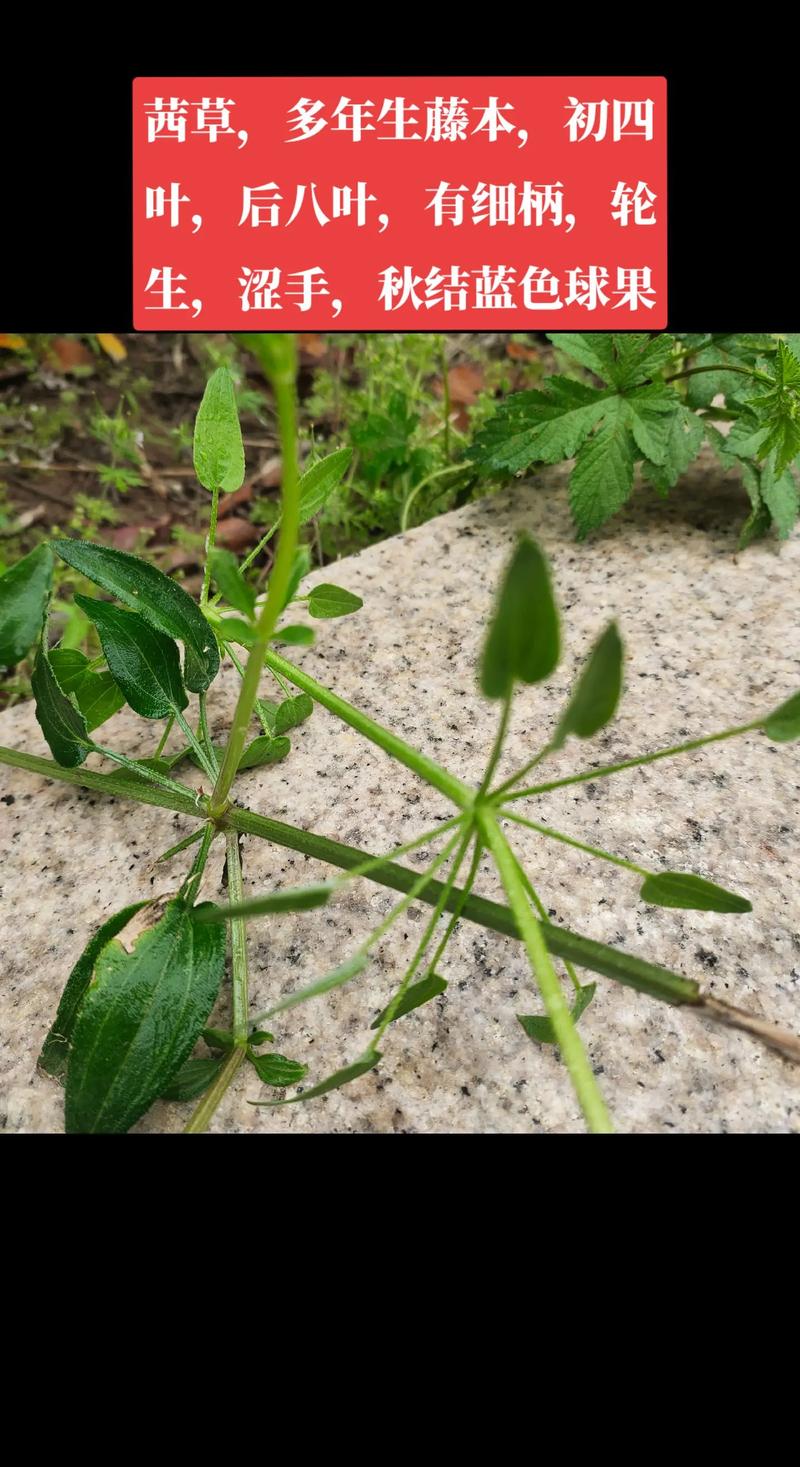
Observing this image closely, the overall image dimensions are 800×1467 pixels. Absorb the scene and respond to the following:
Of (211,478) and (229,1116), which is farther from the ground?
(211,478)

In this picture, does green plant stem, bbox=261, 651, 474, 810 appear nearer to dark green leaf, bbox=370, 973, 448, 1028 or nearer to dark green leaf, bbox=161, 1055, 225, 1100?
dark green leaf, bbox=370, 973, 448, 1028

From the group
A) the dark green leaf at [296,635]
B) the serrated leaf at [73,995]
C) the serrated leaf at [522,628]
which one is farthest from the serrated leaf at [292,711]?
the serrated leaf at [522,628]

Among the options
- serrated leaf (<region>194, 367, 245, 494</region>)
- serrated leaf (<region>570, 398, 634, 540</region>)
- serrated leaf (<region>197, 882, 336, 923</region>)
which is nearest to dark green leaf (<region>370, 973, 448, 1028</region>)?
serrated leaf (<region>197, 882, 336, 923</region>)

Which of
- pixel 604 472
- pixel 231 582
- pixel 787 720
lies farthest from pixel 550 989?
pixel 604 472

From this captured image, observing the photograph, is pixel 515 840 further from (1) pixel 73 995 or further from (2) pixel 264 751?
(1) pixel 73 995

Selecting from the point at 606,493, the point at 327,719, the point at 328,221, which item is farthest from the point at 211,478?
the point at 328,221

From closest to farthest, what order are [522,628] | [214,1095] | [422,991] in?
[522,628], [422,991], [214,1095]

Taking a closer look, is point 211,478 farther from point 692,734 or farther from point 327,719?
point 692,734
